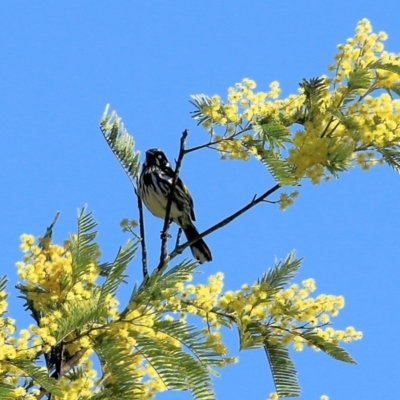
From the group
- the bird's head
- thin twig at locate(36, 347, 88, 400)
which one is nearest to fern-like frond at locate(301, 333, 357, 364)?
thin twig at locate(36, 347, 88, 400)

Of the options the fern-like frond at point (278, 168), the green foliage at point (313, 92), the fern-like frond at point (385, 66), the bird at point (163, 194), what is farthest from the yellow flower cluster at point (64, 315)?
the bird at point (163, 194)

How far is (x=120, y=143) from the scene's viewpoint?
391 cm

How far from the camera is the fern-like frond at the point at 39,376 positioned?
2623 millimetres

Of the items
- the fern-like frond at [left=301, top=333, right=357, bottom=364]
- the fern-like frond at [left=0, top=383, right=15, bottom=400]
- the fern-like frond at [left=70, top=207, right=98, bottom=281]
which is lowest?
the fern-like frond at [left=0, top=383, right=15, bottom=400]

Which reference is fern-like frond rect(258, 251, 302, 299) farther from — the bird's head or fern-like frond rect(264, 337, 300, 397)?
the bird's head

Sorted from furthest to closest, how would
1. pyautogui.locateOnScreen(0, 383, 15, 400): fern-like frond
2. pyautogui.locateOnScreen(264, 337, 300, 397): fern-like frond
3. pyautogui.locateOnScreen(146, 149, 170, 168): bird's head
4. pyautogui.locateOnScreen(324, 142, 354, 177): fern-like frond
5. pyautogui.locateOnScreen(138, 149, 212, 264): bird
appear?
pyautogui.locateOnScreen(146, 149, 170, 168): bird's head < pyautogui.locateOnScreen(138, 149, 212, 264): bird < pyautogui.locateOnScreen(264, 337, 300, 397): fern-like frond < pyautogui.locateOnScreen(324, 142, 354, 177): fern-like frond < pyautogui.locateOnScreen(0, 383, 15, 400): fern-like frond

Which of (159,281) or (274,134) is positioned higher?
(274,134)

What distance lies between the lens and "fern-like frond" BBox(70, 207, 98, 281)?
305cm

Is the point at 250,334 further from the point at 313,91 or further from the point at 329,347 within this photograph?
the point at 313,91

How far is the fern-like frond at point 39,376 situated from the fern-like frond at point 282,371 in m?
0.88

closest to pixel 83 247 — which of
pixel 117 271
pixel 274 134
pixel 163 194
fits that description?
pixel 117 271

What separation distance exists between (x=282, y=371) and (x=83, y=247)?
88cm

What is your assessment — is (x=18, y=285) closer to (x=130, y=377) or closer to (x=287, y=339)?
(x=130, y=377)

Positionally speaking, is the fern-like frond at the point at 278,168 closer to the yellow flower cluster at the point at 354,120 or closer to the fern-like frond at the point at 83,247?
the yellow flower cluster at the point at 354,120
